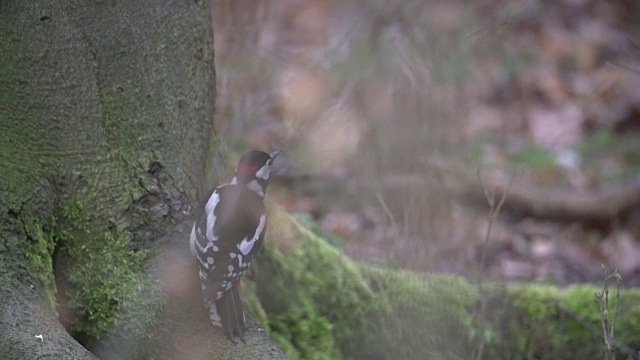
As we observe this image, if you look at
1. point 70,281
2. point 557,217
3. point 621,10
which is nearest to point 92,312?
point 70,281

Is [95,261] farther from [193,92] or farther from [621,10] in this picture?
[621,10]

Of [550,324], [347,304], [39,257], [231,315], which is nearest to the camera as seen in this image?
[39,257]

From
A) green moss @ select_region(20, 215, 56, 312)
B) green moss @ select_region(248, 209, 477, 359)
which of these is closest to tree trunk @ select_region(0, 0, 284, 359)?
green moss @ select_region(20, 215, 56, 312)

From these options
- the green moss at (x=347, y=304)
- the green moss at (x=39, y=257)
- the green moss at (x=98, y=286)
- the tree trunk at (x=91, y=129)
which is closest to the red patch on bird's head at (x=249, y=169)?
the tree trunk at (x=91, y=129)

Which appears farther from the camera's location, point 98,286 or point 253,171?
point 253,171

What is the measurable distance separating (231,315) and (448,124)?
83.1 inches

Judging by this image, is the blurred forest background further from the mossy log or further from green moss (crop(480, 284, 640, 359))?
green moss (crop(480, 284, 640, 359))

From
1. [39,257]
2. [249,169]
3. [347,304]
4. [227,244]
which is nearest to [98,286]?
[39,257]

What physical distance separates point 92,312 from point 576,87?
621cm

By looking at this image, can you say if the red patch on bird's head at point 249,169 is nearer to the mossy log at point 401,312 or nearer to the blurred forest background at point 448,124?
the mossy log at point 401,312

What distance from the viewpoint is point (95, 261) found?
3.11m

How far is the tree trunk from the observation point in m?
2.96

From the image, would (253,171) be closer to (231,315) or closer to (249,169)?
(249,169)

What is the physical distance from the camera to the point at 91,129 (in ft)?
10.4
